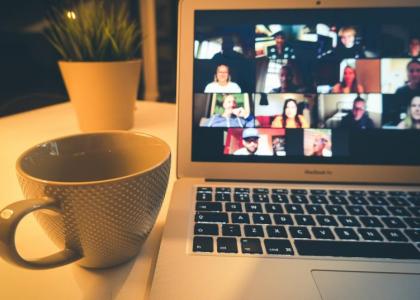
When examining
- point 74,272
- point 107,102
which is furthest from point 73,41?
point 74,272

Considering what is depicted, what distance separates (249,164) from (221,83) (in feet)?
0.39

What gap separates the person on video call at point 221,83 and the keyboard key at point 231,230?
196 mm

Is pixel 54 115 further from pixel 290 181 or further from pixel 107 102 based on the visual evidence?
pixel 290 181

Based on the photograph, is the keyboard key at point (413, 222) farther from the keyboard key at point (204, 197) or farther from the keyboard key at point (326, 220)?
the keyboard key at point (204, 197)

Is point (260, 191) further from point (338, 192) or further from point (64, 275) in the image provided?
point (64, 275)

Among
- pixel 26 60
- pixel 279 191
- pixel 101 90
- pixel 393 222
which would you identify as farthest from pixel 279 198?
pixel 26 60

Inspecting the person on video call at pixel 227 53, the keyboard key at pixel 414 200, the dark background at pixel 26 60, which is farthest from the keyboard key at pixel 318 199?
the dark background at pixel 26 60

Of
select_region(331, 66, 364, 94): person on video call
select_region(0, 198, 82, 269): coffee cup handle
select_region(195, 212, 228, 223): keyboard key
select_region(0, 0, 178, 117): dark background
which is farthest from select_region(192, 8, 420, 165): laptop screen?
select_region(0, 0, 178, 117): dark background

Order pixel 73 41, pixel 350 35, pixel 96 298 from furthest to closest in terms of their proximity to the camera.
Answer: pixel 73 41 → pixel 350 35 → pixel 96 298

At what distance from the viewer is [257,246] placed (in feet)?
0.96

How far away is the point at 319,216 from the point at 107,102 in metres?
0.42

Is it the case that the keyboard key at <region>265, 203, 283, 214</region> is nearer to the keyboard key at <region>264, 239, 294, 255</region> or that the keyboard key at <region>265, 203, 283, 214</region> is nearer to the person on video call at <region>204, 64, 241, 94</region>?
the keyboard key at <region>264, 239, 294, 255</region>

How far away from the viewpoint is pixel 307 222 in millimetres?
327

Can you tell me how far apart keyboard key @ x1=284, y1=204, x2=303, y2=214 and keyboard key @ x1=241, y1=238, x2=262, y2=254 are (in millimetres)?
68
